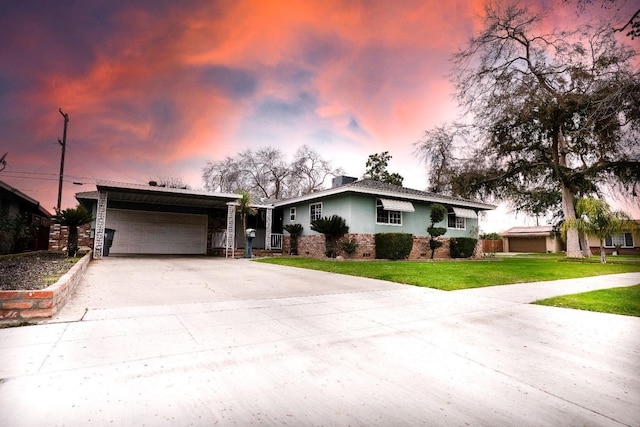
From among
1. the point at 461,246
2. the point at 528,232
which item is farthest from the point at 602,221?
the point at 528,232

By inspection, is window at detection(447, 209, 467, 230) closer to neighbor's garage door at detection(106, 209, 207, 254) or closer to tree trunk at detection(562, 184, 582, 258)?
tree trunk at detection(562, 184, 582, 258)

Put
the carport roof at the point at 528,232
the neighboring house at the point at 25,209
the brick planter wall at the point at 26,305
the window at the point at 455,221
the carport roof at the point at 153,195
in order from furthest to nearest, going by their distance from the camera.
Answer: the carport roof at the point at 528,232
the window at the point at 455,221
the carport roof at the point at 153,195
the neighboring house at the point at 25,209
the brick planter wall at the point at 26,305

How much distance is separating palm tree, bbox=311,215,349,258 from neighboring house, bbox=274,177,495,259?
312mm

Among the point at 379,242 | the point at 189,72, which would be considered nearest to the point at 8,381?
the point at 189,72

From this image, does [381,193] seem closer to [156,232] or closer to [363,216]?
[363,216]

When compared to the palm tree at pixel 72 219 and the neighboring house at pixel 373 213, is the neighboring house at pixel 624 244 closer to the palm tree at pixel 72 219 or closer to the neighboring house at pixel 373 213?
the neighboring house at pixel 373 213

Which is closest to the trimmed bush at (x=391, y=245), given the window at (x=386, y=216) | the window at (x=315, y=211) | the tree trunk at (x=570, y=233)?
the window at (x=386, y=216)

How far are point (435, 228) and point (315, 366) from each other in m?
15.1

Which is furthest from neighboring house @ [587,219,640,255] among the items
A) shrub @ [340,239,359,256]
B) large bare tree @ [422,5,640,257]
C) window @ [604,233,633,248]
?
shrub @ [340,239,359,256]

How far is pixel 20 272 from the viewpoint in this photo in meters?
6.45

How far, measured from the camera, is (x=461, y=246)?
1777cm

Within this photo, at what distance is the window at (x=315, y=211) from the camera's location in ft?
54.3

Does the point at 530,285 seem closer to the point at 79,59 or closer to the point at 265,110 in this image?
the point at 265,110

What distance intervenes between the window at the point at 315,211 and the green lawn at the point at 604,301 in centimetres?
1154
